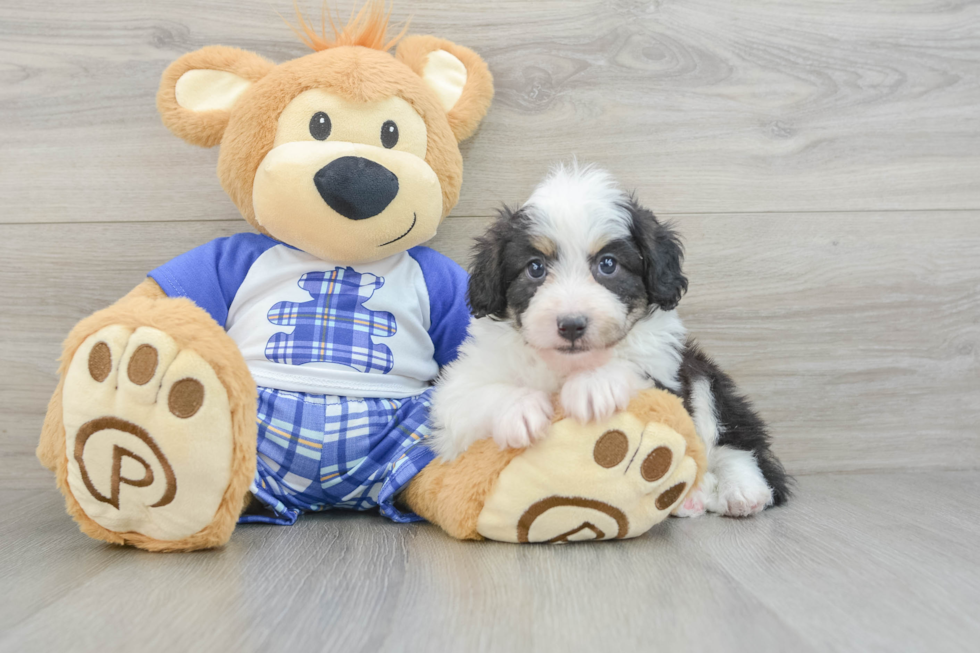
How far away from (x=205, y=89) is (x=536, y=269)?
1019mm

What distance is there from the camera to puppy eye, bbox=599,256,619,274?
1.50 metres

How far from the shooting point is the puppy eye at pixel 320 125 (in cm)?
171

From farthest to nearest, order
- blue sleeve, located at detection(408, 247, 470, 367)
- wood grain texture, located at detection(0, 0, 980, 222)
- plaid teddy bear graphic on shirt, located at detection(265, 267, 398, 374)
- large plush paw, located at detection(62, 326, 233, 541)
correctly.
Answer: wood grain texture, located at detection(0, 0, 980, 222) → blue sleeve, located at detection(408, 247, 470, 367) → plaid teddy bear graphic on shirt, located at detection(265, 267, 398, 374) → large plush paw, located at detection(62, 326, 233, 541)

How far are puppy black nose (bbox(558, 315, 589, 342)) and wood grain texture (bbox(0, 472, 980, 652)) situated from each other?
1.43ft

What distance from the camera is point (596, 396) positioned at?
1.38 meters

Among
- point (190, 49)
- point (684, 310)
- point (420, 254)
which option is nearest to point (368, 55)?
point (420, 254)

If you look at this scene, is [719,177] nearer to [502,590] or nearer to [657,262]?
[657,262]

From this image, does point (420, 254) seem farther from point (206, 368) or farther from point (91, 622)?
point (91, 622)

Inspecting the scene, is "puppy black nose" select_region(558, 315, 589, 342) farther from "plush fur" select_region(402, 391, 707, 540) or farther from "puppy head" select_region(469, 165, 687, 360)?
"plush fur" select_region(402, 391, 707, 540)

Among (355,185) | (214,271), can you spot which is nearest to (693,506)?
(355,185)

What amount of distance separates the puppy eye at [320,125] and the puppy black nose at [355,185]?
0.36 feet

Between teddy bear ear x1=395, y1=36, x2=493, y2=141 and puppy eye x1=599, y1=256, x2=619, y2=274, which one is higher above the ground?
teddy bear ear x1=395, y1=36, x2=493, y2=141

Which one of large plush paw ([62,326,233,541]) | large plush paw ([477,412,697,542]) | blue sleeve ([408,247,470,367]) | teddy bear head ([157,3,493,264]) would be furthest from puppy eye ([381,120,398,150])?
large plush paw ([477,412,697,542])

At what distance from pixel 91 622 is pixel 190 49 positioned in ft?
5.46
